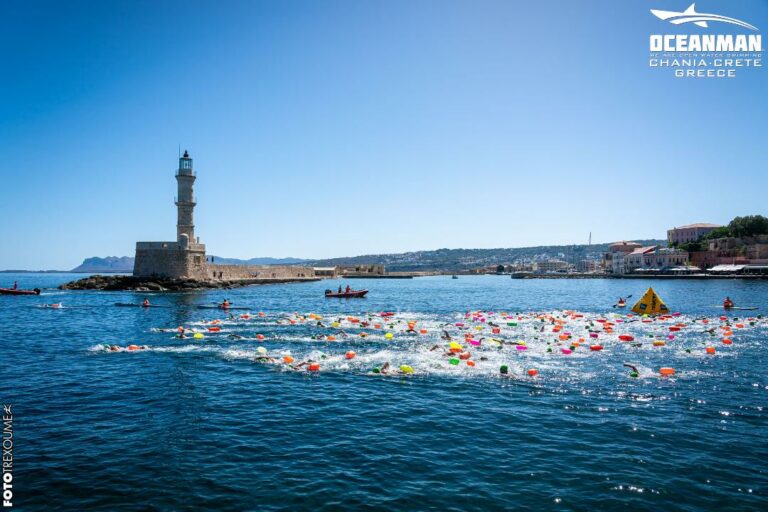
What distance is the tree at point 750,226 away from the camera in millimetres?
128500

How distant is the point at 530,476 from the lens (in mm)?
9766

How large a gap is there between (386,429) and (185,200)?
6399 centimetres

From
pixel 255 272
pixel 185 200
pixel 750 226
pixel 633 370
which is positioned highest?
pixel 750 226

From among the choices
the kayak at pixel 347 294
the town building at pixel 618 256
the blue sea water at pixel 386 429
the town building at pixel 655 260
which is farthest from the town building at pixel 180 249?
the town building at pixel 618 256

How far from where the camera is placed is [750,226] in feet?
426

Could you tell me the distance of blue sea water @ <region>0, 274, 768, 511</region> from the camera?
358 inches

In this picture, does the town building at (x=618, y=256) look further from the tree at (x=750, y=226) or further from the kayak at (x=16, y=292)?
the kayak at (x=16, y=292)

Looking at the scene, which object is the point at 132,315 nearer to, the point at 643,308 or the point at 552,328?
the point at 552,328

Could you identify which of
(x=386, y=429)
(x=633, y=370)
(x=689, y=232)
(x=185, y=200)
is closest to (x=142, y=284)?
(x=185, y=200)

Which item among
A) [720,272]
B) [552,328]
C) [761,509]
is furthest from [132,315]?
[720,272]

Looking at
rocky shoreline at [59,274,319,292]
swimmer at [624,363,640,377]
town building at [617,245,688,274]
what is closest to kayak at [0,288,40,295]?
rocky shoreline at [59,274,319,292]

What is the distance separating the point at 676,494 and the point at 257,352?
17.3 m

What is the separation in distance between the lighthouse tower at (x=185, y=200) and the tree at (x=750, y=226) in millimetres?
136302

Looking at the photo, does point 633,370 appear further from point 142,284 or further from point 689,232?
point 689,232
